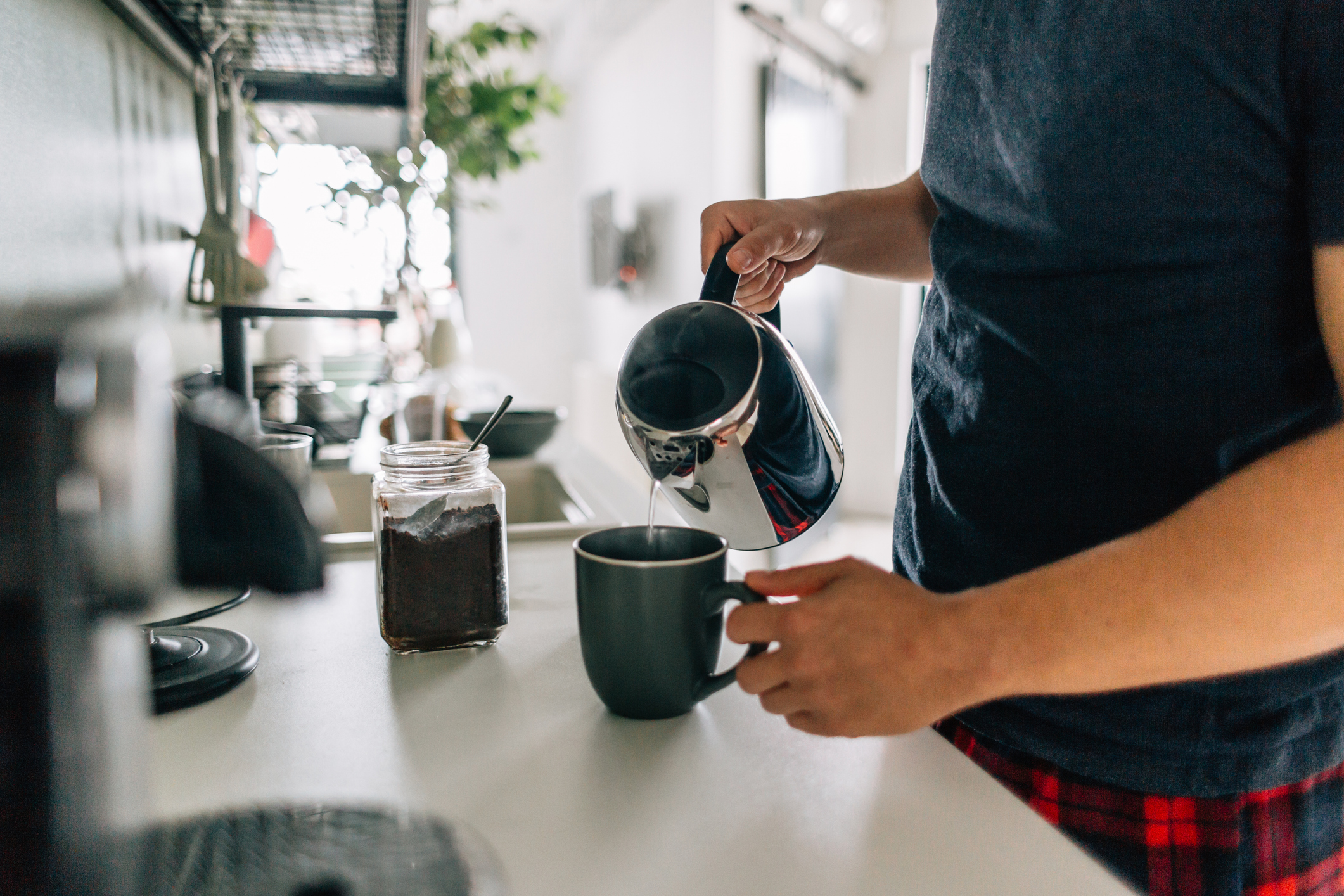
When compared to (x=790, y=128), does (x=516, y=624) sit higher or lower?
lower

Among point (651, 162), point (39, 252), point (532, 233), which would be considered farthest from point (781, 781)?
point (532, 233)

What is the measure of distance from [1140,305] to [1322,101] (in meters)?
0.15

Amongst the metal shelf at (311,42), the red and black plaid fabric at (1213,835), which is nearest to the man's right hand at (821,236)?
the red and black plaid fabric at (1213,835)

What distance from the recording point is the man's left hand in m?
0.40

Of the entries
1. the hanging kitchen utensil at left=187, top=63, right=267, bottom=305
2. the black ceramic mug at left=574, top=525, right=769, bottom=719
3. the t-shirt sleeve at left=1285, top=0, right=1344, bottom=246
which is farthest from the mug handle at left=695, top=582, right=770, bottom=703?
the hanging kitchen utensil at left=187, top=63, right=267, bottom=305

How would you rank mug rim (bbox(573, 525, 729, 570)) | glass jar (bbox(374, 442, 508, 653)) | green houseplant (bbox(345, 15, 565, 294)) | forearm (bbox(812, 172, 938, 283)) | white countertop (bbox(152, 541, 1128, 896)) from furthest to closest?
green houseplant (bbox(345, 15, 565, 294))
forearm (bbox(812, 172, 938, 283))
glass jar (bbox(374, 442, 508, 653))
mug rim (bbox(573, 525, 729, 570))
white countertop (bbox(152, 541, 1128, 896))

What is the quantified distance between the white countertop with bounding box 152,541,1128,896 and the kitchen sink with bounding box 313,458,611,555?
34 centimetres

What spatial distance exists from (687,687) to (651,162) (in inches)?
156

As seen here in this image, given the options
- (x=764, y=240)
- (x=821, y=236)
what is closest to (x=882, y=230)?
(x=821, y=236)

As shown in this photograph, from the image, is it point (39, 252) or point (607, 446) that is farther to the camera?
point (607, 446)

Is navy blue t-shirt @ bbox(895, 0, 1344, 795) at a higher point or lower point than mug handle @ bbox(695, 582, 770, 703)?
higher

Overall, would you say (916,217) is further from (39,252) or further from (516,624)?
(39,252)

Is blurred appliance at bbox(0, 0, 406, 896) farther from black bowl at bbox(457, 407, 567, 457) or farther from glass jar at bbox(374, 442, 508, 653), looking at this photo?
black bowl at bbox(457, 407, 567, 457)

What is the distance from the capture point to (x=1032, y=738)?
2.01 feet
